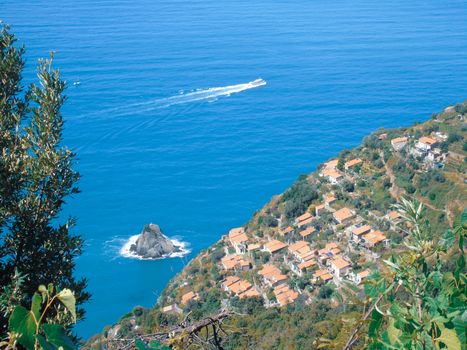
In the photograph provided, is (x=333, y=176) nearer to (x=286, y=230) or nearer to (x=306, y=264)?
(x=286, y=230)

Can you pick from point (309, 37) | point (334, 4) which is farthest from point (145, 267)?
point (334, 4)

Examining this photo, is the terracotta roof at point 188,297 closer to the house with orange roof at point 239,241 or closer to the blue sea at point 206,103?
the house with orange roof at point 239,241

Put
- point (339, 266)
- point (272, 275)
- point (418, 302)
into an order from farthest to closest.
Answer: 1. point (272, 275)
2. point (339, 266)
3. point (418, 302)

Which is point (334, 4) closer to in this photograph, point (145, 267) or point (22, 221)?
point (145, 267)

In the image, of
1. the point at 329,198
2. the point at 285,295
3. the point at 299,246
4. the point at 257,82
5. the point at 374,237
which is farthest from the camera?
the point at 257,82

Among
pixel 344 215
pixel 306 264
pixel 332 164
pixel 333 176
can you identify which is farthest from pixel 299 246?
pixel 332 164

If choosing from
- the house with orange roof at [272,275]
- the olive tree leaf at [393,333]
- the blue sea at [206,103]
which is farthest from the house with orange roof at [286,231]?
the olive tree leaf at [393,333]
